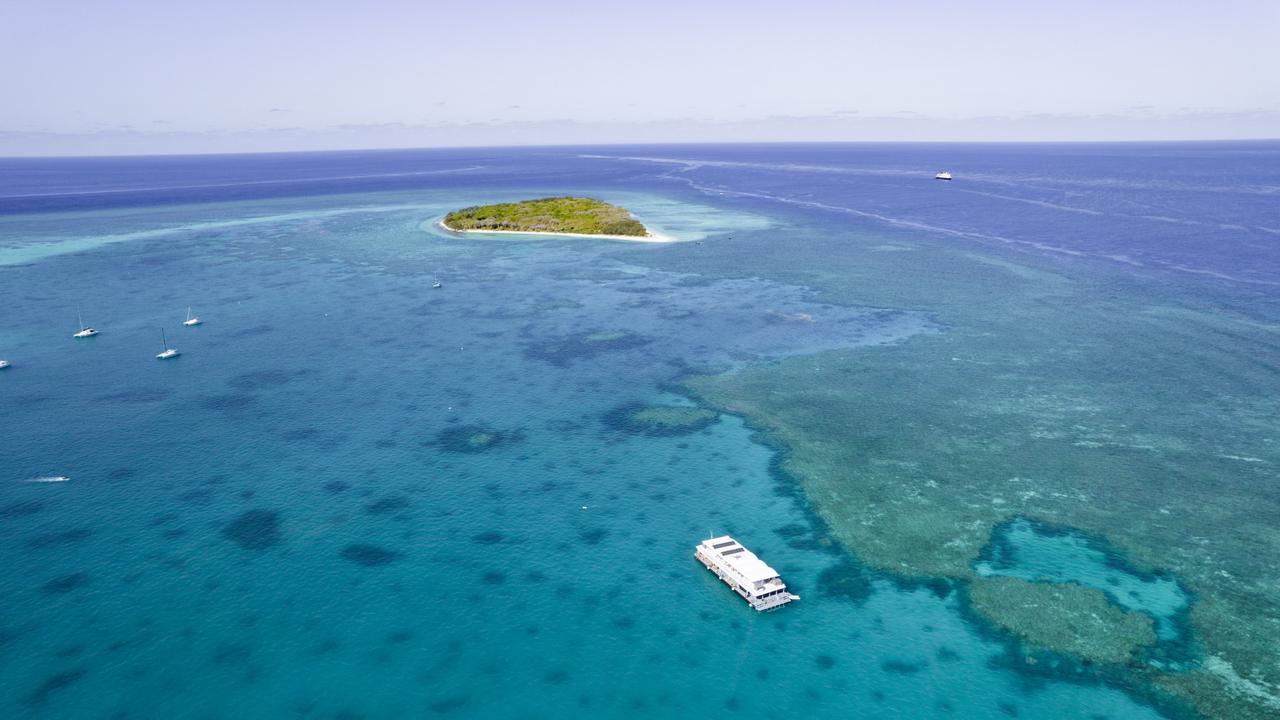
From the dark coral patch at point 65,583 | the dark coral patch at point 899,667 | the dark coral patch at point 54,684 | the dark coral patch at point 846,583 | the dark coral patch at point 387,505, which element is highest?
the dark coral patch at point 387,505

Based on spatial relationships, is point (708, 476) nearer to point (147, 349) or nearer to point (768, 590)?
point (768, 590)

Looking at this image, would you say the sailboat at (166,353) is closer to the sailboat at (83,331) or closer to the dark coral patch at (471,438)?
the sailboat at (83,331)

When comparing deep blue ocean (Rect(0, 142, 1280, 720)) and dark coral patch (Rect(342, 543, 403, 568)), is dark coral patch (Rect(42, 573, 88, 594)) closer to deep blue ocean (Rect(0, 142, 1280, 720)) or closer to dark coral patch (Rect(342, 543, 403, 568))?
deep blue ocean (Rect(0, 142, 1280, 720))

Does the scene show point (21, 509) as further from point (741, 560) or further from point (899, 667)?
point (899, 667)

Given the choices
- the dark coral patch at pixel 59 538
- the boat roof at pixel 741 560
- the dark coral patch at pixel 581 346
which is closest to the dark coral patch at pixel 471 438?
the dark coral patch at pixel 581 346

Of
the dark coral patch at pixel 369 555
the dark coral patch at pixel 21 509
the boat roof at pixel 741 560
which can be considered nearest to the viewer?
the boat roof at pixel 741 560

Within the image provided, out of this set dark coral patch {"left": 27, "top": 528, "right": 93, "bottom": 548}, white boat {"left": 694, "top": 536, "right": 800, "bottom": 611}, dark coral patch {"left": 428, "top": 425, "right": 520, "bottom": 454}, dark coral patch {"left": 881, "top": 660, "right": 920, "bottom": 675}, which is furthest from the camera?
dark coral patch {"left": 428, "top": 425, "right": 520, "bottom": 454}

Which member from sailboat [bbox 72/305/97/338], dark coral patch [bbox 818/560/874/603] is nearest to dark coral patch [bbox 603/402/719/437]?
dark coral patch [bbox 818/560/874/603]

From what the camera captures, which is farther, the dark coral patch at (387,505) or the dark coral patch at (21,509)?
the dark coral patch at (387,505)
